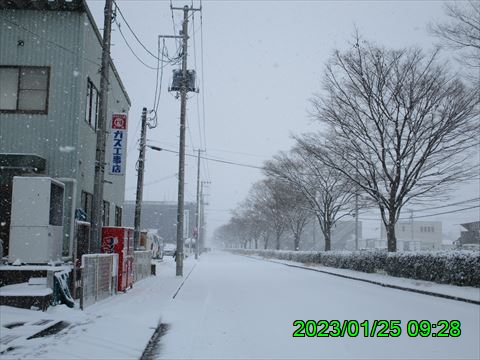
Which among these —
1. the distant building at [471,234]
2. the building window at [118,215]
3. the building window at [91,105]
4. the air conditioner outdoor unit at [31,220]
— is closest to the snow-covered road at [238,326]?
the air conditioner outdoor unit at [31,220]

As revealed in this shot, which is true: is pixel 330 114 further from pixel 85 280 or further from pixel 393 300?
pixel 85 280

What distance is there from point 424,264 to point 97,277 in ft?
42.9

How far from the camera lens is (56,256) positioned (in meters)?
14.3

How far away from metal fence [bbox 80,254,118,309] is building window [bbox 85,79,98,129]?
583 cm

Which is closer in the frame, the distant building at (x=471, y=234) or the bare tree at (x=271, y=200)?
the bare tree at (x=271, y=200)

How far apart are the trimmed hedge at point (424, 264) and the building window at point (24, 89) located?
14.7 m

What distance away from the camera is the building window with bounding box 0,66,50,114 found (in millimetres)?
16172

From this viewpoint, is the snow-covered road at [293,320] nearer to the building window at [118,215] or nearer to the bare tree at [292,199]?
the building window at [118,215]

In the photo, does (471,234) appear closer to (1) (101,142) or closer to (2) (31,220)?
(1) (101,142)

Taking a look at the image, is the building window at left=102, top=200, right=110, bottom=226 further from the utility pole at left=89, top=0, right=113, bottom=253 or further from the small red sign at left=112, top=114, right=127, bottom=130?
the utility pole at left=89, top=0, right=113, bottom=253

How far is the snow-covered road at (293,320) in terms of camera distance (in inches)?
289

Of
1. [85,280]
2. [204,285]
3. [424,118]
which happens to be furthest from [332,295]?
[424,118]

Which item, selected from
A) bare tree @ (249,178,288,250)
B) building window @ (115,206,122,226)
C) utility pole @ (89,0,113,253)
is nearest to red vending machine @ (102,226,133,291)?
utility pole @ (89,0,113,253)

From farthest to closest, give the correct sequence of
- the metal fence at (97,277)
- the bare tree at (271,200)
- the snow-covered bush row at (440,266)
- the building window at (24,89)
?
1. the bare tree at (271,200)
2. the snow-covered bush row at (440,266)
3. the building window at (24,89)
4. the metal fence at (97,277)
